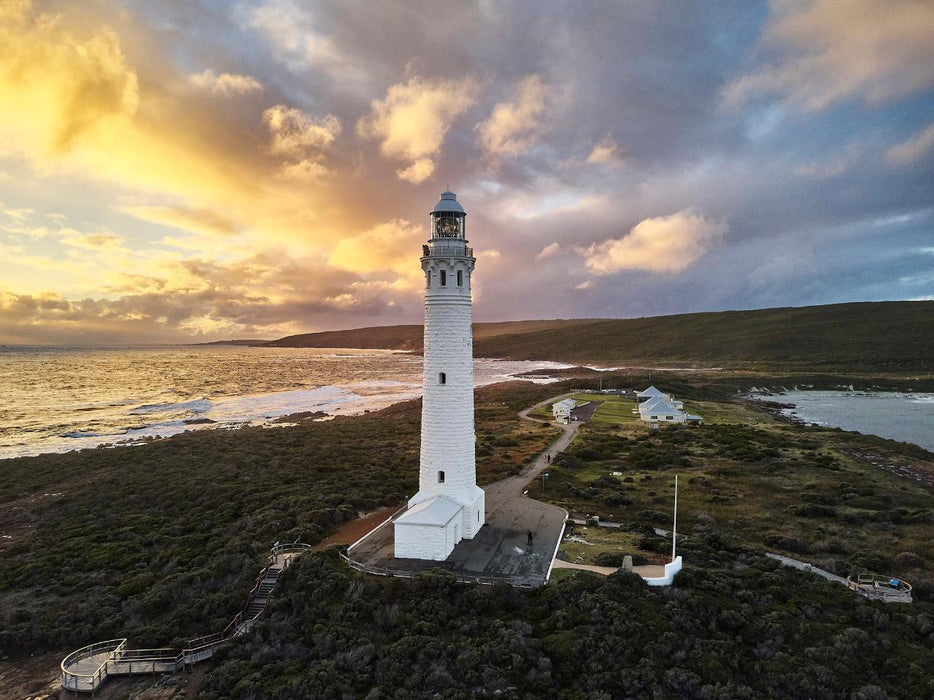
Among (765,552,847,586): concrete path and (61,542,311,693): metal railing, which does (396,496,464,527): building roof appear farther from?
(765,552,847,586): concrete path

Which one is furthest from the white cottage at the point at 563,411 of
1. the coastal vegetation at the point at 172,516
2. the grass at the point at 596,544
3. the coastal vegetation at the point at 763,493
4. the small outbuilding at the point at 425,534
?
the small outbuilding at the point at 425,534

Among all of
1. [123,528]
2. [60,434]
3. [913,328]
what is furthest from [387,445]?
[913,328]

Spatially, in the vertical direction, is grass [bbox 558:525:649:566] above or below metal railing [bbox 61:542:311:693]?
above

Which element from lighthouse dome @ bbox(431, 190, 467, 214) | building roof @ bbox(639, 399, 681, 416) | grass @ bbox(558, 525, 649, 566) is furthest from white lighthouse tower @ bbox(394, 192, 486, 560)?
building roof @ bbox(639, 399, 681, 416)

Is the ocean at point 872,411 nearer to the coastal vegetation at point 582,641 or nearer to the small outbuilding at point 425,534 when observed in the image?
the coastal vegetation at point 582,641

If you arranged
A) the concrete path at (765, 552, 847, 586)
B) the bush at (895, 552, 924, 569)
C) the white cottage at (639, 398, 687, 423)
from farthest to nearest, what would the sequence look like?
the white cottage at (639, 398, 687, 423) < the bush at (895, 552, 924, 569) < the concrete path at (765, 552, 847, 586)

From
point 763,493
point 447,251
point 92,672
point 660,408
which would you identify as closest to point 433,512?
point 447,251

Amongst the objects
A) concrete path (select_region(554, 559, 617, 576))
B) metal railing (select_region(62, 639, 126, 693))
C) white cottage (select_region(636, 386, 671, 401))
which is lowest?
metal railing (select_region(62, 639, 126, 693))

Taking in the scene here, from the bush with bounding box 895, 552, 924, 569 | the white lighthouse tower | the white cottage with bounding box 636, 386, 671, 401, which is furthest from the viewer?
the white cottage with bounding box 636, 386, 671, 401
